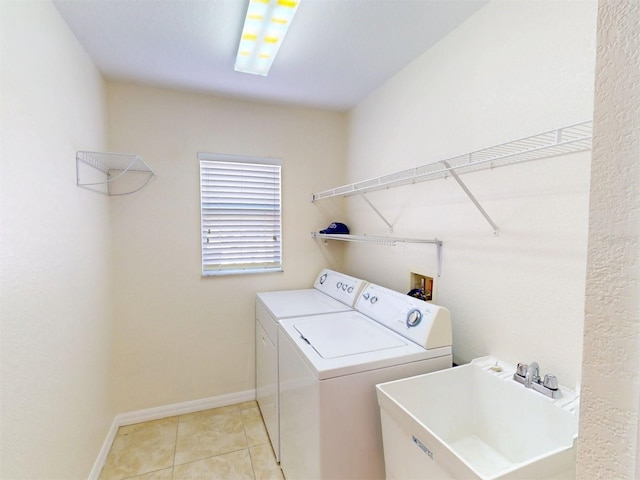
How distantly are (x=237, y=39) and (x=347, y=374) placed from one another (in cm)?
182

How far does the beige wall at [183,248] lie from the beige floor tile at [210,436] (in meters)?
0.21

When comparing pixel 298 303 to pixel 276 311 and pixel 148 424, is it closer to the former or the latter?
pixel 276 311

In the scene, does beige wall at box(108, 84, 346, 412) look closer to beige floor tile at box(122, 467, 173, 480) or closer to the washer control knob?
beige floor tile at box(122, 467, 173, 480)

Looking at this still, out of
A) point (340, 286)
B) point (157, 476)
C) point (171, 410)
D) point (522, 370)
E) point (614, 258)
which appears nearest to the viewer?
point (614, 258)

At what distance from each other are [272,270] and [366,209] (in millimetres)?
964

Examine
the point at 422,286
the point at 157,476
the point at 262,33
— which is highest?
the point at 262,33

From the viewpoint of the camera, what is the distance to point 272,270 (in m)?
2.72

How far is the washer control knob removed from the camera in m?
1.58

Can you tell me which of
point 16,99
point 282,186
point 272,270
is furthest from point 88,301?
point 282,186

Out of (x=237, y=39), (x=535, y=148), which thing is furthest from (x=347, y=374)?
(x=237, y=39)

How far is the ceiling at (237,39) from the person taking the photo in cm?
150

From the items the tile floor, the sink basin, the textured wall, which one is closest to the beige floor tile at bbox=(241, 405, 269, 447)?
the tile floor

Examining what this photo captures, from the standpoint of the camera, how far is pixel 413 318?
63.4 inches

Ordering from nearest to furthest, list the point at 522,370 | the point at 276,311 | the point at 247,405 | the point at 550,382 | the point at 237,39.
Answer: the point at 550,382 < the point at 522,370 < the point at 237,39 < the point at 276,311 < the point at 247,405
